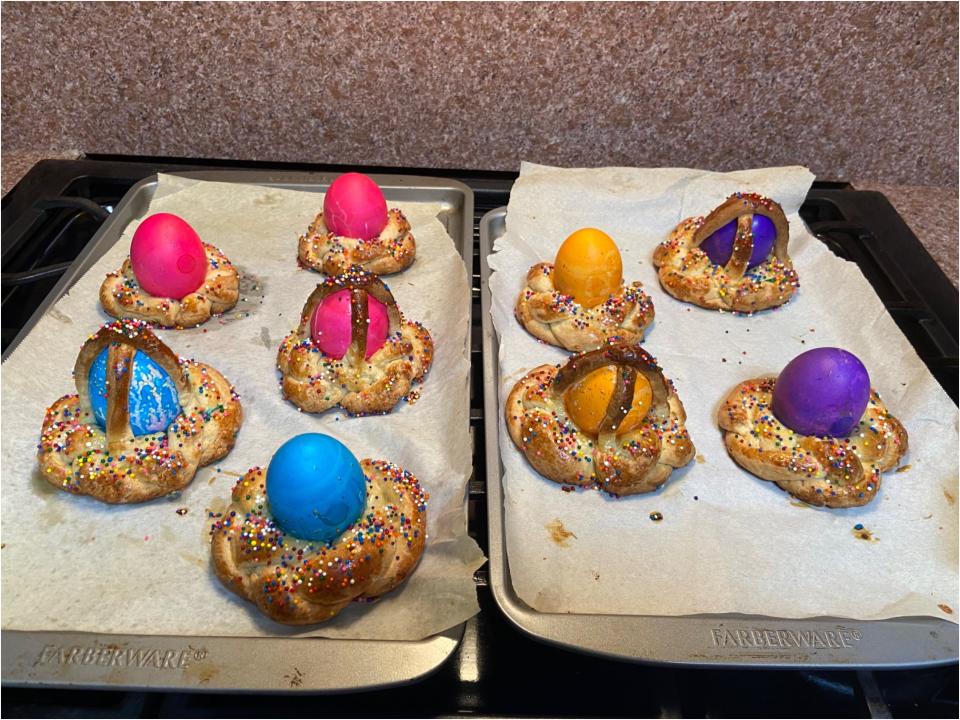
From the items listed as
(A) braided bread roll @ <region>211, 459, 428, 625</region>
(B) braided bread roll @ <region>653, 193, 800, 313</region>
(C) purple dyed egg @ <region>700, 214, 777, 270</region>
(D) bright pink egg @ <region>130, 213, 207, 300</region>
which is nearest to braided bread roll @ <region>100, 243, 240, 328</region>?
(D) bright pink egg @ <region>130, 213, 207, 300</region>

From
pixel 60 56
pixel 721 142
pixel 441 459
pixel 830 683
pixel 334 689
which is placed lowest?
pixel 830 683

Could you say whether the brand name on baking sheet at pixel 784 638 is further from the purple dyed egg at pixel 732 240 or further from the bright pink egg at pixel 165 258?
the bright pink egg at pixel 165 258

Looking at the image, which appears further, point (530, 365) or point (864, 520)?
point (530, 365)

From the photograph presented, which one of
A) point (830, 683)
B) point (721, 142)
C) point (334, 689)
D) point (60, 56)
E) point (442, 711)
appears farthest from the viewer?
point (721, 142)

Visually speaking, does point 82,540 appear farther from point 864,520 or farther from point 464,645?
point 864,520

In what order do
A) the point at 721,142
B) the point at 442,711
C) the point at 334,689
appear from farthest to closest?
1. the point at 721,142
2. the point at 442,711
3. the point at 334,689

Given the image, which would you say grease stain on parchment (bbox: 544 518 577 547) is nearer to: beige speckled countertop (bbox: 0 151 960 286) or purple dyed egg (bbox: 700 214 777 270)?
purple dyed egg (bbox: 700 214 777 270)

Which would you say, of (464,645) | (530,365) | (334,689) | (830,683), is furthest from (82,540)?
(830,683)
